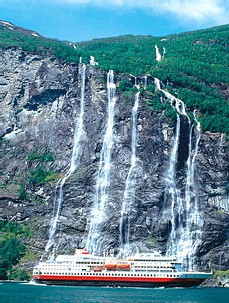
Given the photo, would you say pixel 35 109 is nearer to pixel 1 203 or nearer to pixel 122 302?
pixel 1 203

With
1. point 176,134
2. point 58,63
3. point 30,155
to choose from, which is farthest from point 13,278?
point 58,63

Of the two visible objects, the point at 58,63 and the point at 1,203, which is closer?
the point at 1,203

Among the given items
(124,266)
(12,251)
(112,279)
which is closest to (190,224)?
(124,266)

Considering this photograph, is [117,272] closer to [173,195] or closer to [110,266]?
[110,266]

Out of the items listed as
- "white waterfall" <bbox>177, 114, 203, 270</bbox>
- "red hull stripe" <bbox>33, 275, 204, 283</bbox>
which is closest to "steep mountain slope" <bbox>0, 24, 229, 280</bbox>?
"white waterfall" <bbox>177, 114, 203, 270</bbox>

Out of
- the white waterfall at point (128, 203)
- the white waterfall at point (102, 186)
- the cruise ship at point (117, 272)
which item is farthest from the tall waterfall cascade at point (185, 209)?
the white waterfall at point (102, 186)
